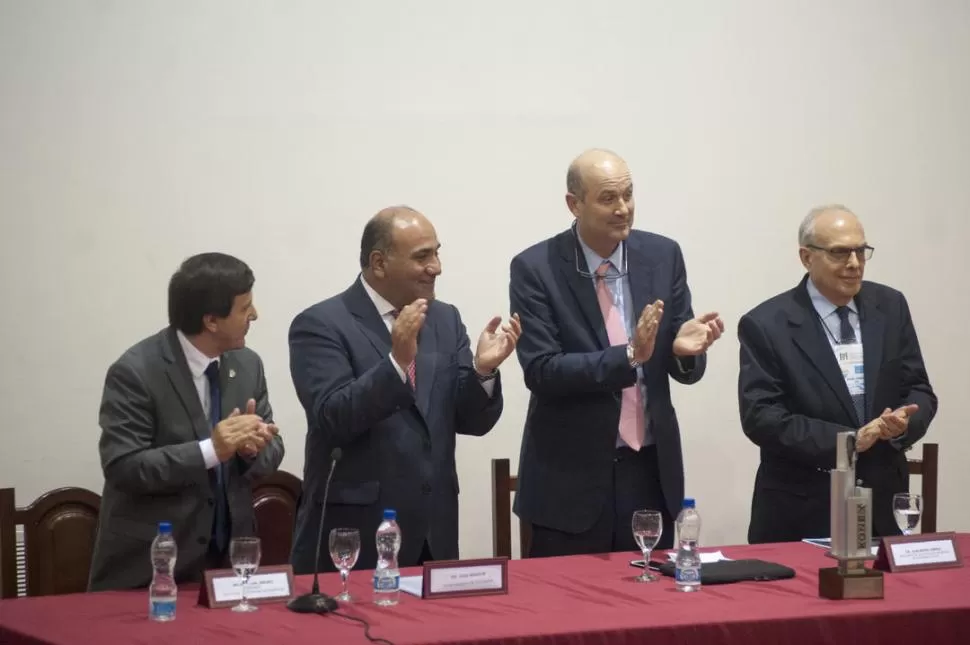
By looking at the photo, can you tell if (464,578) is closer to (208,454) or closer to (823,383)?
(208,454)

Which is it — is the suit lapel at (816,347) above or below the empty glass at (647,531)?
above

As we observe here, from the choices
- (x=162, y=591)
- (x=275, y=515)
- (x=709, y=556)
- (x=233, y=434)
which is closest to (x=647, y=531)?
(x=709, y=556)

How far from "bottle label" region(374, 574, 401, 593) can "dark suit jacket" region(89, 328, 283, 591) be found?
1.75ft

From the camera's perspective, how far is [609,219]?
3484 mm

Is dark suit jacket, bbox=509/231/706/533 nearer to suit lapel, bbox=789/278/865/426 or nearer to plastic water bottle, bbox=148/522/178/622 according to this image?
suit lapel, bbox=789/278/865/426

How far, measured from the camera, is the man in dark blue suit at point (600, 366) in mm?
3369

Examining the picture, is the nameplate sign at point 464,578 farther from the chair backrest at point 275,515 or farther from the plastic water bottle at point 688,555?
the chair backrest at point 275,515

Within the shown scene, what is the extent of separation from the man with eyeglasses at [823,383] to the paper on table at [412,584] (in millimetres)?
1199

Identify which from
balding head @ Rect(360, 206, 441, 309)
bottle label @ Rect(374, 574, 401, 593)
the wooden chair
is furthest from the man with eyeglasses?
the wooden chair

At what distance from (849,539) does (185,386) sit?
1.60m

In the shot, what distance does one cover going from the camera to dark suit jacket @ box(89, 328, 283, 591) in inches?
115

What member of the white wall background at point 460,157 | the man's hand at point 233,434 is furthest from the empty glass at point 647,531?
the white wall background at point 460,157

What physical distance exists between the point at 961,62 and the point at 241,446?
151 inches

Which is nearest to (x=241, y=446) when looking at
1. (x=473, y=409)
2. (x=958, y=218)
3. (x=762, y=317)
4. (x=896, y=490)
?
(x=473, y=409)
